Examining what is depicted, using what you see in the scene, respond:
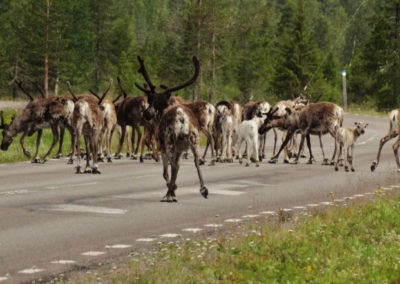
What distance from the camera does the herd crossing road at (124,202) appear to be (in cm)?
1166

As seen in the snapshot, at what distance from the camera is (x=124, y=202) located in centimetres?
1695

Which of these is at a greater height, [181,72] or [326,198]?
[181,72]

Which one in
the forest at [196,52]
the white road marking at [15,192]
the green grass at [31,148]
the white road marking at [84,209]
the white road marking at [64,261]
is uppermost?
the forest at [196,52]

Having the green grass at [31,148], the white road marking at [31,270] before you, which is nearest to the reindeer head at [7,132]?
the green grass at [31,148]

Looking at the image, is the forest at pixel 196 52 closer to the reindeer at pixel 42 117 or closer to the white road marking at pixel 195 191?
the reindeer at pixel 42 117

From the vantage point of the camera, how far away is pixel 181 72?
8831 cm

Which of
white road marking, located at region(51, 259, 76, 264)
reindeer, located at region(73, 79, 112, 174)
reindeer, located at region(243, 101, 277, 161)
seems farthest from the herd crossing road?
reindeer, located at region(243, 101, 277, 161)

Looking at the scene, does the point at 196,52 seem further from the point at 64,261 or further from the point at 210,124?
the point at 64,261

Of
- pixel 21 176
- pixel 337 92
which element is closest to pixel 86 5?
pixel 337 92

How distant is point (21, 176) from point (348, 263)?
14.0m

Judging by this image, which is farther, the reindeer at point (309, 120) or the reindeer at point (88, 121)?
the reindeer at point (309, 120)

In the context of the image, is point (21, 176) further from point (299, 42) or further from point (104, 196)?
point (299, 42)

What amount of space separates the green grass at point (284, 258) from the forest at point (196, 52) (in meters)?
58.0

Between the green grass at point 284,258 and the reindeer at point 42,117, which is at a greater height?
the reindeer at point 42,117
